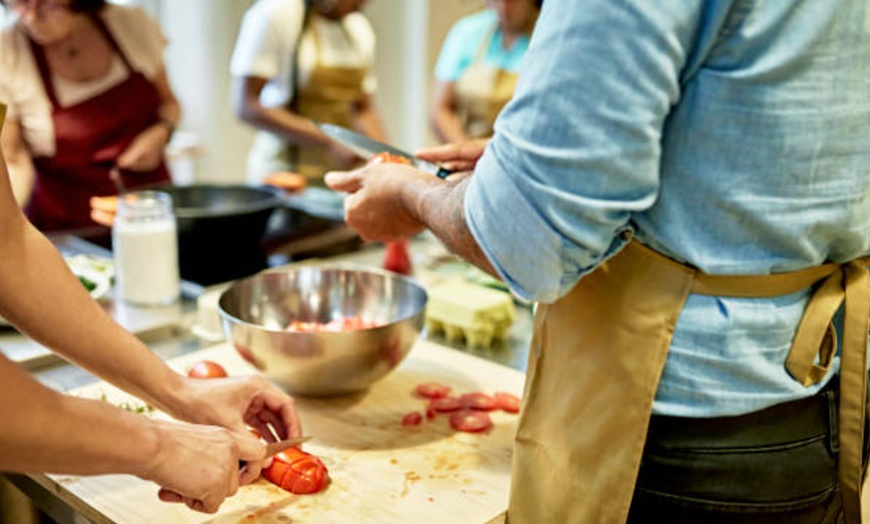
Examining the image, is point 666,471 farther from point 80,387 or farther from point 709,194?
point 80,387

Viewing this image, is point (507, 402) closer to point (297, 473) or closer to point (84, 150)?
point (297, 473)

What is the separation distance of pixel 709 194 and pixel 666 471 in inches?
11.4

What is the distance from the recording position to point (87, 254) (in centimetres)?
187

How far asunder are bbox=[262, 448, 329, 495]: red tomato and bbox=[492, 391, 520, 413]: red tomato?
1.01 ft

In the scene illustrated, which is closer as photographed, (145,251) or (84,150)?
(145,251)

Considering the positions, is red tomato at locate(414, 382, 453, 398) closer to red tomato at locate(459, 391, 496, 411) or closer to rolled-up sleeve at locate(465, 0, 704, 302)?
red tomato at locate(459, 391, 496, 411)

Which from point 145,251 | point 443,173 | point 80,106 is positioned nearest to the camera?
point 443,173

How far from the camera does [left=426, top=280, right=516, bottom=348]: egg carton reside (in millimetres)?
1521

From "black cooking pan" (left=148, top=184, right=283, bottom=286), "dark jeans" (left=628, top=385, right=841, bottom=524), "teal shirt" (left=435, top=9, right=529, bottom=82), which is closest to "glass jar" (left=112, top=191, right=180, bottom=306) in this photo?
"black cooking pan" (left=148, top=184, right=283, bottom=286)

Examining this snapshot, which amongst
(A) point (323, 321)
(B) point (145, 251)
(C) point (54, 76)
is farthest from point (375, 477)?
(C) point (54, 76)

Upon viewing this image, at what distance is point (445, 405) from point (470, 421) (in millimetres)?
60

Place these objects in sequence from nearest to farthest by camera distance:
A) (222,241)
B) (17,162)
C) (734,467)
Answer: (734,467)
(222,241)
(17,162)

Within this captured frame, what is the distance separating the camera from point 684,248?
2.77ft

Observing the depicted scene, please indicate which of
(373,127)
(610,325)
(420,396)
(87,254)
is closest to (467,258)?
(610,325)
